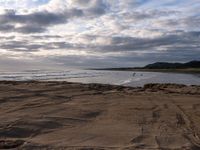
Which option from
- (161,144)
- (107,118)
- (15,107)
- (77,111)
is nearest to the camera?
(161,144)

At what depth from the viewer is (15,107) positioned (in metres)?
12.7

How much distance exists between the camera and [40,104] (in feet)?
44.7

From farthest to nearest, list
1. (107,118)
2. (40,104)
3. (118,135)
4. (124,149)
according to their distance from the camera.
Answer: (40,104) → (107,118) → (118,135) → (124,149)

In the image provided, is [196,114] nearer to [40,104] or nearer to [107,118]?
[107,118]

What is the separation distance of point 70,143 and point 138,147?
1359mm

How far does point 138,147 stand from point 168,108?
6.47m

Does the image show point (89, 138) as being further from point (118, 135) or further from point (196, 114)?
point (196, 114)

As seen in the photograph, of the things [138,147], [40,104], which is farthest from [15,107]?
[138,147]

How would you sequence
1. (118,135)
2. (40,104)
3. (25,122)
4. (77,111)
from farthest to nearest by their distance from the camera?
(40,104)
(77,111)
(25,122)
(118,135)

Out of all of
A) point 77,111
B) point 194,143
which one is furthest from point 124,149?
point 77,111

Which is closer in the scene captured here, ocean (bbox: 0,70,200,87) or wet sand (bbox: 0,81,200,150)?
wet sand (bbox: 0,81,200,150)

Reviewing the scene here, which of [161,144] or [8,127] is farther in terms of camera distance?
[8,127]

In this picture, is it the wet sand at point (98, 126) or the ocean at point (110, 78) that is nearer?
the wet sand at point (98, 126)

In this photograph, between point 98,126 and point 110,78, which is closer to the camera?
point 98,126
